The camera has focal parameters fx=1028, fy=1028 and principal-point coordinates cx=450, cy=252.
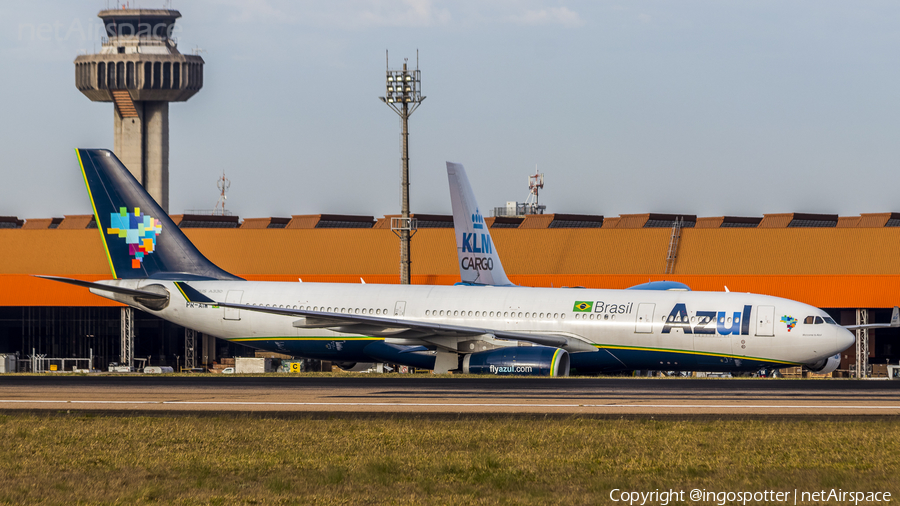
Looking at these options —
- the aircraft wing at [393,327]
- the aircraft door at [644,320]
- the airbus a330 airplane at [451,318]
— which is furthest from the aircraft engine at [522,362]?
the aircraft door at [644,320]

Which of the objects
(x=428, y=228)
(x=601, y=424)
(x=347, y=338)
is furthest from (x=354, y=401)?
(x=428, y=228)

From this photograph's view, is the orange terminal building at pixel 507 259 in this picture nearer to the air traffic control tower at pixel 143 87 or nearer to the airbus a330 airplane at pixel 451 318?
the airbus a330 airplane at pixel 451 318

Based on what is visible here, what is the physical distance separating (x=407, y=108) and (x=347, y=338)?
19.4m

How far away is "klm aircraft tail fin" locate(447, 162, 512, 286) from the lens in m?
49.3

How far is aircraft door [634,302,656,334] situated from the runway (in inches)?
108

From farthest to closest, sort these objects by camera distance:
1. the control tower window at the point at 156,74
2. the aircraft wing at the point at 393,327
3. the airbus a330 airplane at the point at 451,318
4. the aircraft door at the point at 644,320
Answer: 1. the control tower window at the point at 156,74
2. the aircraft wing at the point at 393,327
3. the aircraft door at the point at 644,320
4. the airbus a330 airplane at the point at 451,318

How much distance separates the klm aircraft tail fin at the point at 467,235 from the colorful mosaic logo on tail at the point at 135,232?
14682 mm

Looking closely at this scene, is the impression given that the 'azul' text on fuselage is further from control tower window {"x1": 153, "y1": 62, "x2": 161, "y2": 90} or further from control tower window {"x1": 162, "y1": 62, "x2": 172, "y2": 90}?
control tower window {"x1": 153, "y1": 62, "x2": 161, "y2": 90}

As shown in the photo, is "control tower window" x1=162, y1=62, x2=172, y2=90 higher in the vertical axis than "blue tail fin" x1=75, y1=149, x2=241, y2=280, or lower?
higher

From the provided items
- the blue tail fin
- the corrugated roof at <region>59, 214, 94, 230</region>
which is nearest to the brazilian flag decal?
the blue tail fin

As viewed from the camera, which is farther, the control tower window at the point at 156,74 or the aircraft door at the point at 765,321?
the control tower window at the point at 156,74

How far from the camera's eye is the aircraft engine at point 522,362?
33.4 m

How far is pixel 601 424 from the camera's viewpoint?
19.8 meters

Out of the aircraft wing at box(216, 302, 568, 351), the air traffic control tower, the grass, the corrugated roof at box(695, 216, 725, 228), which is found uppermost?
the air traffic control tower
